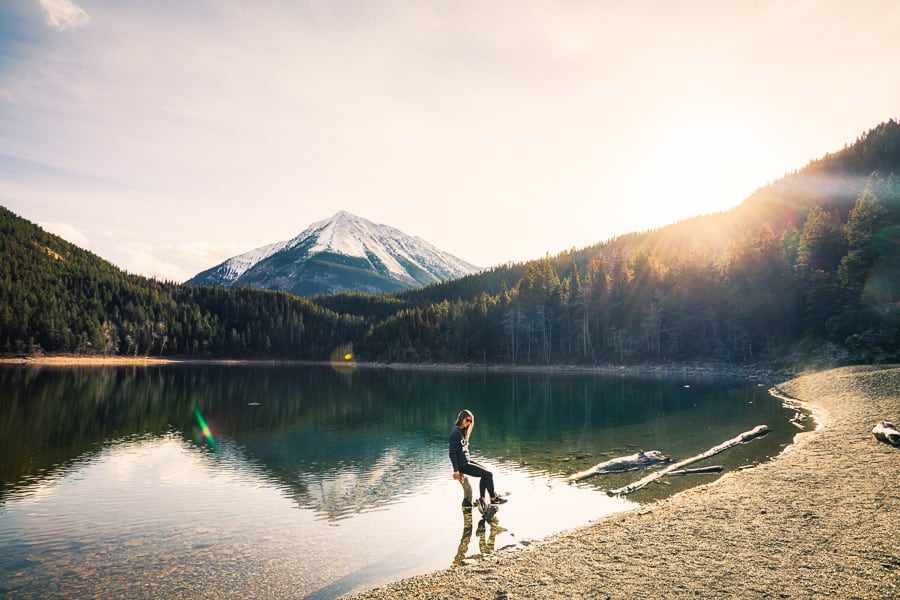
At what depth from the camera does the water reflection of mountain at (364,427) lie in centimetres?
2531

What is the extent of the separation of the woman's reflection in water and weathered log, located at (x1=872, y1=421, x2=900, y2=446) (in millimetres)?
18694

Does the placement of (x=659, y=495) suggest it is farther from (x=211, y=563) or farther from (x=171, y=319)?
(x=171, y=319)

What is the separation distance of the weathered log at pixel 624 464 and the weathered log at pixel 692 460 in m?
1.10

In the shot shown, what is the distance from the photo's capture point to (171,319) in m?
198

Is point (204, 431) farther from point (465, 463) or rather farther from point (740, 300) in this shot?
point (740, 300)

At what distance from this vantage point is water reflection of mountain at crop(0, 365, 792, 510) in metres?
25.3

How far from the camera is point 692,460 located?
25172mm

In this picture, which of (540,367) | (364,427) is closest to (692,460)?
(364,427)

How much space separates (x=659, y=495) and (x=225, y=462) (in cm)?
2367

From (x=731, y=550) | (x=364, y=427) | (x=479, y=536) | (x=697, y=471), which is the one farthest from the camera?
(x=364, y=427)

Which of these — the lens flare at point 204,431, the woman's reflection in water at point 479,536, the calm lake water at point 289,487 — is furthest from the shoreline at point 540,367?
the lens flare at point 204,431

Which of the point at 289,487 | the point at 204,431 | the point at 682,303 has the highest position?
the point at 682,303

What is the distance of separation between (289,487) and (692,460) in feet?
68.0

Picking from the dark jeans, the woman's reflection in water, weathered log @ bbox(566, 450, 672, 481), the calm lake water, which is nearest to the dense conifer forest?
the calm lake water
